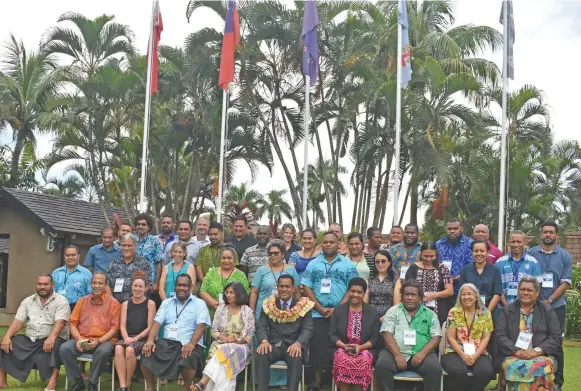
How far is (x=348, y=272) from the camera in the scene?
8.54 meters

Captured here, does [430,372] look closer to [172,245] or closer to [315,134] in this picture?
[172,245]

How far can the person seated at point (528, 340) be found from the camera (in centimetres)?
758

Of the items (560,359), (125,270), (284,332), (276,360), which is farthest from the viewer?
(125,270)

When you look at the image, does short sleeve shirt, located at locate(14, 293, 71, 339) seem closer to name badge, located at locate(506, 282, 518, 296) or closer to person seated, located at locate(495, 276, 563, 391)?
person seated, located at locate(495, 276, 563, 391)

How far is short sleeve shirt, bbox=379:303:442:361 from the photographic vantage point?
7902 millimetres

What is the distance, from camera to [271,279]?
869 cm

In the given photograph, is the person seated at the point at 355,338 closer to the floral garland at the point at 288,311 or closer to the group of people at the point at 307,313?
the group of people at the point at 307,313

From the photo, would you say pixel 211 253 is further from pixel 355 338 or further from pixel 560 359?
pixel 560 359

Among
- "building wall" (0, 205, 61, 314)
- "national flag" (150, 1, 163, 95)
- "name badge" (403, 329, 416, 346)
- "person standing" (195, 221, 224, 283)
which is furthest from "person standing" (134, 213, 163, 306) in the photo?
"building wall" (0, 205, 61, 314)

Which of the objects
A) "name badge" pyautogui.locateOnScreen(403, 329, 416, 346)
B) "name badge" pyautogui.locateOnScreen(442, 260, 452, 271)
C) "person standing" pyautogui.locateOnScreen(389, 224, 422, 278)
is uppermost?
"person standing" pyautogui.locateOnScreen(389, 224, 422, 278)

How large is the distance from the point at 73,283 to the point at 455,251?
4.65m

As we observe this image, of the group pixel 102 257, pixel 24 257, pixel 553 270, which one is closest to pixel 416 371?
pixel 553 270

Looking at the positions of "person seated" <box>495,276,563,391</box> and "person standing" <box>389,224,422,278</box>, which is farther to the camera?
"person standing" <box>389,224,422,278</box>

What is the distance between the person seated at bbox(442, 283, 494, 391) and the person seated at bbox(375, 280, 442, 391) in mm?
159
